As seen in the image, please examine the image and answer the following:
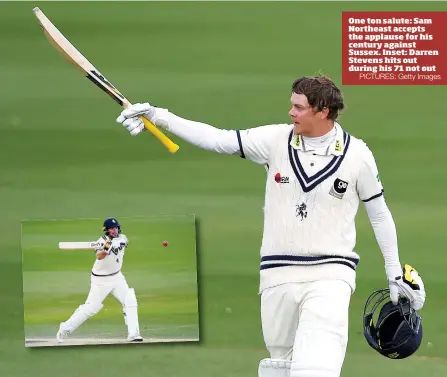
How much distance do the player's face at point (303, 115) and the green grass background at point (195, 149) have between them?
134 centimetres

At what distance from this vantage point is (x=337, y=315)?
16.1ft

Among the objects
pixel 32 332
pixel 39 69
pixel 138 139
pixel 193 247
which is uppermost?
pixel 39 69

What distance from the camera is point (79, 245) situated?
20.7ft

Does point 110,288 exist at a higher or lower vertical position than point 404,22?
lower

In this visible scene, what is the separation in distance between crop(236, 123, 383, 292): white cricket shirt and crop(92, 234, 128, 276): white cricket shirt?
1.43m

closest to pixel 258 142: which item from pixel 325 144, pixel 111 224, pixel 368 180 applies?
pixel 325 144

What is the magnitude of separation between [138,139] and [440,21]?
1.81 meters

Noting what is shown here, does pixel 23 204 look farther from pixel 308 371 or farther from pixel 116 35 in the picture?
pixel 308 371

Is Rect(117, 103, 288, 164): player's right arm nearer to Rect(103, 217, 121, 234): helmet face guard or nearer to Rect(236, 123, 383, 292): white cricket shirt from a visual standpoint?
Rect(236, 123, 383, 292): white cricket shirt

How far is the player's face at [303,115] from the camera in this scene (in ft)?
16.4

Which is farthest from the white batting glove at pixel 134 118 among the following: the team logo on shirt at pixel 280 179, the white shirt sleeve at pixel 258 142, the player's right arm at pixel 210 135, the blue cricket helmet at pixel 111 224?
the blue cricket helmet at pixel 111 224

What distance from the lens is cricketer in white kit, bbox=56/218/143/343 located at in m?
6.30

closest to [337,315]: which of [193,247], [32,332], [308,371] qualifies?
[308,371]

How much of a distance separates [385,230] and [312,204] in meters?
0.43
